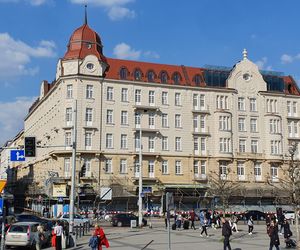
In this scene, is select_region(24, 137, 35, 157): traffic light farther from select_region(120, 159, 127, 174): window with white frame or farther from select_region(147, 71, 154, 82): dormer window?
select_region(147, 71, 154, 82): dormer window

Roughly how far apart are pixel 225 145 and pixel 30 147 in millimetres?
47380

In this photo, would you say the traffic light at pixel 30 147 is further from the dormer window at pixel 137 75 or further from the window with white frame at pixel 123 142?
the dormer window at pixel 137 75

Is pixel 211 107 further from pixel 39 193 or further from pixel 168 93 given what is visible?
pixel 39 193

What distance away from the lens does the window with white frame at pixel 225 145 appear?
226 ft

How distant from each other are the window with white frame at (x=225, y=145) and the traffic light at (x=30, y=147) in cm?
4667

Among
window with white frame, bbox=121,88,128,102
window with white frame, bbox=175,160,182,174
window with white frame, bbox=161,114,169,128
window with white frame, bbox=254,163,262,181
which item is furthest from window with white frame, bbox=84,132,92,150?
window with white frame, bbox=254,163,262,181

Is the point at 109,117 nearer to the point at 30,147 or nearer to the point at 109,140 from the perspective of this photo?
the point at 109,140

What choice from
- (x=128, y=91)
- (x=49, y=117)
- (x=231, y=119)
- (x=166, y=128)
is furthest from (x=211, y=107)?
(x=49, y=117)

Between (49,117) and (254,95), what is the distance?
3103 cm

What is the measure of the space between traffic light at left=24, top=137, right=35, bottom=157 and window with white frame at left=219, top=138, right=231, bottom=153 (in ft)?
153

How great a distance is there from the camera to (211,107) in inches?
2761

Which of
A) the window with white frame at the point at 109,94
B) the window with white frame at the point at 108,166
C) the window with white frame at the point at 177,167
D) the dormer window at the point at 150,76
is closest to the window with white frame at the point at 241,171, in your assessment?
the window with white frame at the point at 177,167

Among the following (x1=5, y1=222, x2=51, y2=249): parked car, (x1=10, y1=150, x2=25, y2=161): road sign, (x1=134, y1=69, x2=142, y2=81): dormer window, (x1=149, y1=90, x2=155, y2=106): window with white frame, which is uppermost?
(x1=134, y1=69, x2=142, y2=81): dormer window

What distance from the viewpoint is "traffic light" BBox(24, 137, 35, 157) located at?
24.8 m
